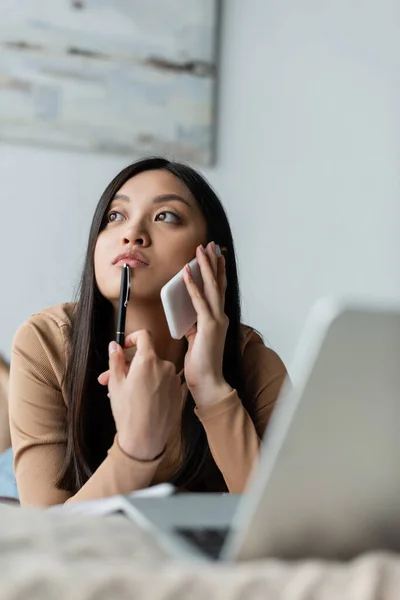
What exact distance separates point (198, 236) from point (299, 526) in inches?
39.9

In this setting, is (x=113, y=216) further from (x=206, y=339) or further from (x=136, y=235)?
A: (x=206, y=339)

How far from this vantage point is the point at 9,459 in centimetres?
179

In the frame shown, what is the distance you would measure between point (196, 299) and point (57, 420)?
0.32 m

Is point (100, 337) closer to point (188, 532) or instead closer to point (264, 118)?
point (188, 532)

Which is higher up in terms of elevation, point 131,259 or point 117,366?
point 131,259

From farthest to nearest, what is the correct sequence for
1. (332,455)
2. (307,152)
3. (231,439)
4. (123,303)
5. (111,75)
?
(307,152) < (111,75) < (123,303) < (231,439) < (332,455)

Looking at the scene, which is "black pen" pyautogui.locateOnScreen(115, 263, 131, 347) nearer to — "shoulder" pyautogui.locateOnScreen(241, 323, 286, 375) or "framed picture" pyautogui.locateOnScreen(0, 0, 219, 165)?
"shoulder" pyautogui.locateOnScreen(241, 323, 286, 375)

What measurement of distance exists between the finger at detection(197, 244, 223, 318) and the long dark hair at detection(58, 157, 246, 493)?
18cm

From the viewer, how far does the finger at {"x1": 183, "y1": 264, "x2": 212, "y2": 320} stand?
51.0 inches

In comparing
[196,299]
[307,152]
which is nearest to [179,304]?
[196,299]

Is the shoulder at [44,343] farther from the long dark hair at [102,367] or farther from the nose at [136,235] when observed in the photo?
the nose at [136,235]

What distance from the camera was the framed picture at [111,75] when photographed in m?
2.33

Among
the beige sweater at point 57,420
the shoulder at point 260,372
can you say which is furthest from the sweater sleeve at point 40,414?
the shoulder at point 260,372

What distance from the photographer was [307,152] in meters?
2.63
